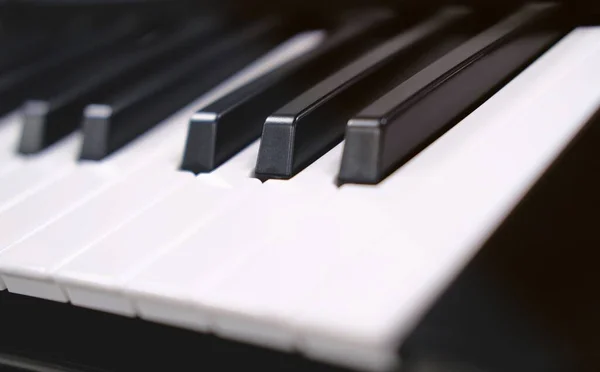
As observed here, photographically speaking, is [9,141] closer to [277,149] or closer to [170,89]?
[170,89]

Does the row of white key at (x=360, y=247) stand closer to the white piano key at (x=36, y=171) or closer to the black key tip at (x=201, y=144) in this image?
the black key tip at (x=201, y=144)

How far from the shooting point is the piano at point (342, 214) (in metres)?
0.37

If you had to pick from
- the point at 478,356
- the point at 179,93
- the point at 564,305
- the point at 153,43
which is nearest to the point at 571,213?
the point at 564,305

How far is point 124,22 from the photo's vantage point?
970 mm

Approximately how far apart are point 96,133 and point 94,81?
15 cm

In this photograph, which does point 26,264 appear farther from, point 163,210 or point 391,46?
point 391,46

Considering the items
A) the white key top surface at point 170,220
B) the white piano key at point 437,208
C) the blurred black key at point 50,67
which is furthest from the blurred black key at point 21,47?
the white piano key at point 437,208

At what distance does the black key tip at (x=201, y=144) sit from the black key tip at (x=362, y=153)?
14 centimetres

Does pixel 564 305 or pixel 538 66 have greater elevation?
pixel 538 66

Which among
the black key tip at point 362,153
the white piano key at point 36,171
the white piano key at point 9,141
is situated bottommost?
the white piano key at point 9,141

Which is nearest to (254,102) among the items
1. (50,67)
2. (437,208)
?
(437,208)

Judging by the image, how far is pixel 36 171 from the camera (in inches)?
26.9

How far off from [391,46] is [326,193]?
0.74 feet

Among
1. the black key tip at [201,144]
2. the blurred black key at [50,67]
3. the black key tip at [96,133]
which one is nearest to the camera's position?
the black key tip at [201,144]
